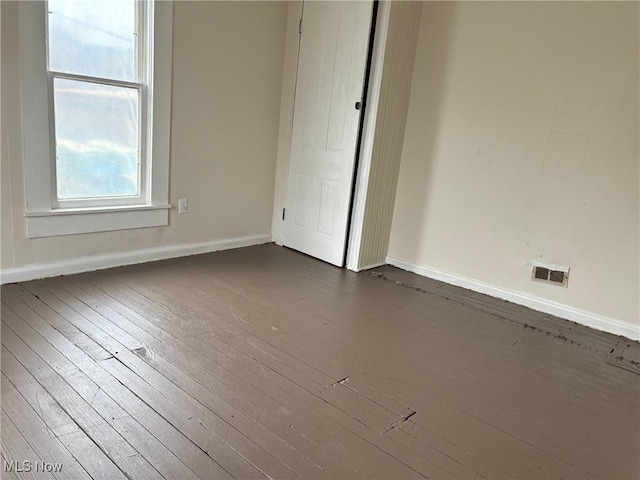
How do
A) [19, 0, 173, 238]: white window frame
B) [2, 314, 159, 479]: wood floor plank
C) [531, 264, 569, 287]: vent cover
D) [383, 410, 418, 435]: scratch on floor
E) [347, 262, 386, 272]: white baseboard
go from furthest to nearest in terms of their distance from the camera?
[347, 262, 386, 272]: white baseboard, [531, 264, 569, 287]: vent cover, [19, 0, 173, 238]: white window frame, [383, 410, 418, 435]: scratch on floor, [2, 314, 159, 479]: wood floor plank

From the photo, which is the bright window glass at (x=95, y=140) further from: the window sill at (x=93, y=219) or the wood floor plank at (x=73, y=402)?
the wood floor plank at (x=73, y=402)

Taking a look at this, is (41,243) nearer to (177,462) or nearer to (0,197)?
(0,197)

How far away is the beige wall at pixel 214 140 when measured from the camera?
9.63ft

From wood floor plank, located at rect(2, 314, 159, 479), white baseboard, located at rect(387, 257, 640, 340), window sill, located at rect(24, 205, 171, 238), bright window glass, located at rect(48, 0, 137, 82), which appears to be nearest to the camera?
wood floor plank, located at rect(2, 314, 159, 479)

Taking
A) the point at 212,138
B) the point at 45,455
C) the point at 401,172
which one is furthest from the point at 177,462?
the point at 401,172

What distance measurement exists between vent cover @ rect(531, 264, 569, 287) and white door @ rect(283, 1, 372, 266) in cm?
144

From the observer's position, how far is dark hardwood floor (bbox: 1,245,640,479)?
1.60 meters

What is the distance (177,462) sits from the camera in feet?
5.02

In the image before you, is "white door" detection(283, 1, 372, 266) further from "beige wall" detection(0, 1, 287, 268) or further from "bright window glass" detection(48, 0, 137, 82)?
"bright window glass" detection(48, 0, 137, 82)

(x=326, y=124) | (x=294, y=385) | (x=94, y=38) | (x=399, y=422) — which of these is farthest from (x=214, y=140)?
(x=399, y=422)

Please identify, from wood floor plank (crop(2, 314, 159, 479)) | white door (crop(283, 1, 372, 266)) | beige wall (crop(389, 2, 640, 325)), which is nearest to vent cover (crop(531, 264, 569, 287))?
beige wall (crop(389, 2, 640, 325))

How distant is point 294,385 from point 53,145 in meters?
2.09

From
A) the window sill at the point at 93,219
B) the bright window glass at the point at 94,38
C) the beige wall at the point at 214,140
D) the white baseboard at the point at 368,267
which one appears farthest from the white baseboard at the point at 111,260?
the bright window glass at the point at 94,38

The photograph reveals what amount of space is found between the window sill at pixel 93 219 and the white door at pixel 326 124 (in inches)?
45.9
